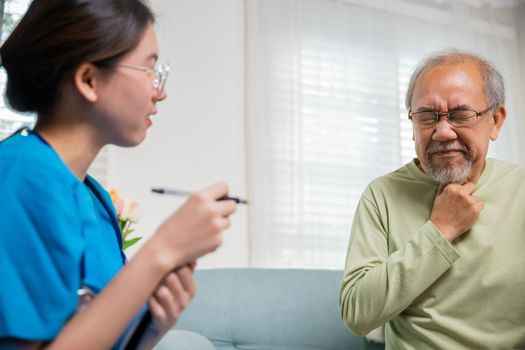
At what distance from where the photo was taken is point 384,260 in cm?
170

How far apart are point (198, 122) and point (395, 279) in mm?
1742

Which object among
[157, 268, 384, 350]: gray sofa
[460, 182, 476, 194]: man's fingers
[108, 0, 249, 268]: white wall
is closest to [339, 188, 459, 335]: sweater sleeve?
[460, 182, 476, 194]: man's fingers

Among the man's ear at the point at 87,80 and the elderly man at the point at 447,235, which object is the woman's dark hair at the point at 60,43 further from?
the elderly man at the point at 447,235

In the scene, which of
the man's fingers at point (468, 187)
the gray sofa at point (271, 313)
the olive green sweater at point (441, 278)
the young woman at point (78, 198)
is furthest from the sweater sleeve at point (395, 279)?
the young woman at point (78, 198)

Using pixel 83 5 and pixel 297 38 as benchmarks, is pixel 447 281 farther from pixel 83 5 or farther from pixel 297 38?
pixel 297 38

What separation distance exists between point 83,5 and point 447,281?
43.7 inches

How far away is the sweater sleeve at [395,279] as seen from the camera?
5.17 feet

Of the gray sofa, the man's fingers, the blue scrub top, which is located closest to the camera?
the blue scrub top

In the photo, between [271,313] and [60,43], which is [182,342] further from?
[60,43]

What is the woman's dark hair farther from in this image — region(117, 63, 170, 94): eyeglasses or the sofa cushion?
the sofa cushion

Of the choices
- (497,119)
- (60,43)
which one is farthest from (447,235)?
(60,43)

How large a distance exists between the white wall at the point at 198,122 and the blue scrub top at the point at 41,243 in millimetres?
1975

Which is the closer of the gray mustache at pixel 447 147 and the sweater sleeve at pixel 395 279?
the sweater sleeve at pixel 395 279

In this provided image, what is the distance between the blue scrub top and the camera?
2.73 feet
